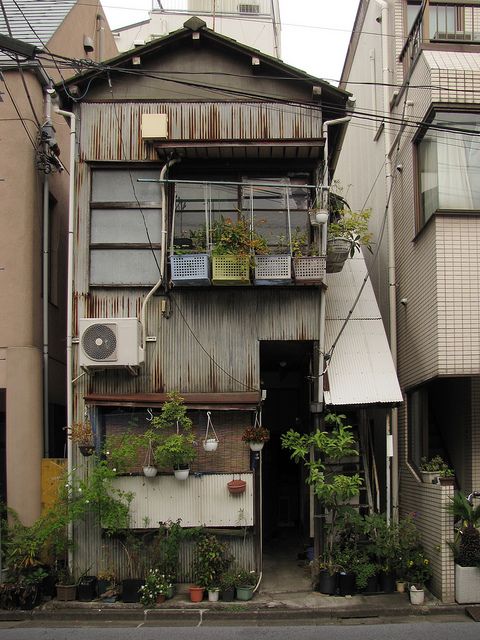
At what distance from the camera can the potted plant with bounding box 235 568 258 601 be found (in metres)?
9.95

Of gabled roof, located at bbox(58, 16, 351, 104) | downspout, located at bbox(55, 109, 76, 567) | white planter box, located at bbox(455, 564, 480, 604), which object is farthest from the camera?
gabled roof, located at bbox(58, 16, 351, 104)

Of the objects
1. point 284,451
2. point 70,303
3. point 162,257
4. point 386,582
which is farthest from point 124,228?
point 386,582

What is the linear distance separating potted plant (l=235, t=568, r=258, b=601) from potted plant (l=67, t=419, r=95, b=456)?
119 inches

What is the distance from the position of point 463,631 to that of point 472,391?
13.2ft

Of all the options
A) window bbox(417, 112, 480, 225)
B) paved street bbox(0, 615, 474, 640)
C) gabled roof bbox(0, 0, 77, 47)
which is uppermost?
gabled roof bbox(0, 0, 77, 47)

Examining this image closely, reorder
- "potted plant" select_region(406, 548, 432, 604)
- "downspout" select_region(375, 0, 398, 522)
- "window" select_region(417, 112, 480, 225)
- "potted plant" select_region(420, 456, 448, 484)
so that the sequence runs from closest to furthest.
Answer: "potted plant" select_region(406, 548, 432, 604), "window" select_region(417, 112, 480, 225), "potted plant" select_region(420, 456, 448, 484), "downspout" select_region(375, 0, 398, 522)

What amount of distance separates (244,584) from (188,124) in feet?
25.1

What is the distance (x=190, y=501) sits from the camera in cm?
1054

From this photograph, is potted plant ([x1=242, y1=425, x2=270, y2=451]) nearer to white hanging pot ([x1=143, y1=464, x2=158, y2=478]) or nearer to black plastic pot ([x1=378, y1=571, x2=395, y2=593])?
white hanging pot ([x1=143, y1=464, x2=158, y2=478])

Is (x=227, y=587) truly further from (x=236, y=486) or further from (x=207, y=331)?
(x=207, y=331)

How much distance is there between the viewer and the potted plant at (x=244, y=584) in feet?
32.7

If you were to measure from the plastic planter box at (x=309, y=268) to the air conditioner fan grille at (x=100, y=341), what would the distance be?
10.3ft

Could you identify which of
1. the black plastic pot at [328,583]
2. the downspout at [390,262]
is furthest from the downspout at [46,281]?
the downspout at [390,262]

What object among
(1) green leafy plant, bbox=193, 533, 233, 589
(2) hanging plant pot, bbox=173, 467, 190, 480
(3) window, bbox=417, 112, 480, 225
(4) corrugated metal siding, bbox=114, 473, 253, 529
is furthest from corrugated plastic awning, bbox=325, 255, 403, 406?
(1) green leafy plant, bbox=193, 533, 233, 589
